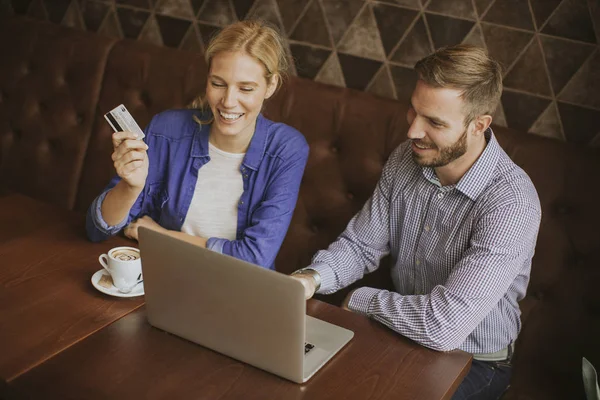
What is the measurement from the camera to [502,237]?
4.86 feet

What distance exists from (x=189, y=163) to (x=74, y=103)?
2.71 feet

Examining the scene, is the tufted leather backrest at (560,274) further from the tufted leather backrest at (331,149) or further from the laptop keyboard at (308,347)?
the laptop keyboard at (308,347)

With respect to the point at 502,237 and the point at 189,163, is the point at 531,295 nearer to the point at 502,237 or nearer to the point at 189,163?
the point at 502,237

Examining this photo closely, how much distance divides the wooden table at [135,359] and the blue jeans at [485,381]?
11.3 inches

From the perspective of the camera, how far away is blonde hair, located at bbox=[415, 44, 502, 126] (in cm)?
152

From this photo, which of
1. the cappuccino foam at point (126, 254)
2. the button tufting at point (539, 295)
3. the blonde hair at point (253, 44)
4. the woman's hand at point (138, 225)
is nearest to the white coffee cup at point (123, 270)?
the cappuccino foam at point (126, 254)

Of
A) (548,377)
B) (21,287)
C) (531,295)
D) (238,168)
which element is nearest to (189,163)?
(238,168)

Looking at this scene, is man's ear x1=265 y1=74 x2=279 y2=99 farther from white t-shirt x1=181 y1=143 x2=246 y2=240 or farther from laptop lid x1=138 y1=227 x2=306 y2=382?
laptop lid x1=138 y1=227 x2=306 y2=382

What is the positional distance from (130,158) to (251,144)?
1.15ft

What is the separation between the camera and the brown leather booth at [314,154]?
1.78 meters

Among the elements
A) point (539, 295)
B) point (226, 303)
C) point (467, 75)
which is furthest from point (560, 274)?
point (226, 303)

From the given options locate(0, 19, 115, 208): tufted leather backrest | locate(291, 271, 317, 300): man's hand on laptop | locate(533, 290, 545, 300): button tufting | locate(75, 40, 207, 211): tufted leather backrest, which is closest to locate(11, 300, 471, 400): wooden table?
locate(291, 271, 317, 300): man's hand on laptop

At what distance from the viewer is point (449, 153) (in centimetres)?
157

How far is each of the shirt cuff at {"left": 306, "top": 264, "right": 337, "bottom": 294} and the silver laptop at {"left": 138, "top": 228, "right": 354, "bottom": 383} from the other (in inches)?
10.4
